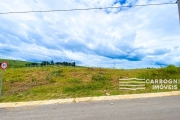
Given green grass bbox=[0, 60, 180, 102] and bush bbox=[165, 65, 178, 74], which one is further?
bush bbox=[165, 65, 178, 74]

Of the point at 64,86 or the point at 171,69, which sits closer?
the point at 64,86

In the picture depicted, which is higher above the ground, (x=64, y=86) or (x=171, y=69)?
(x=171, y=69)

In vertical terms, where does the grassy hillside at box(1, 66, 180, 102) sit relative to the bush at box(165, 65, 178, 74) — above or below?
below

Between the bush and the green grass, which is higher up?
the bush

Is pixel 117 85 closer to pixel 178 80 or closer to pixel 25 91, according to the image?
pixel 178 80

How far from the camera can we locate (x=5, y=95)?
1028cm

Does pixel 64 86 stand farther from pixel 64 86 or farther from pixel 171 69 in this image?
pixel 171 69

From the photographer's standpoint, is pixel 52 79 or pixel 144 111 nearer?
pixel 144 111

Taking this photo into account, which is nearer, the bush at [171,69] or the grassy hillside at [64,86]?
the grassy hillside at [64,86]

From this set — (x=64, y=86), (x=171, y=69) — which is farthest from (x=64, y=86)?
(x=171, y=69)

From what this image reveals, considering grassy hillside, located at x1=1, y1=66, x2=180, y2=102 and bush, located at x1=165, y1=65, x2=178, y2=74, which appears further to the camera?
bush, located at x1=165, y1=65, x2=178, y2=74

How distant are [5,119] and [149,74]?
11005 millimetres

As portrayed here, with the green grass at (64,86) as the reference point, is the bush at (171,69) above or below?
above

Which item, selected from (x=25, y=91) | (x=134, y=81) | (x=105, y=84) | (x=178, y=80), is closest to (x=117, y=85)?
(x=105, y=84)
